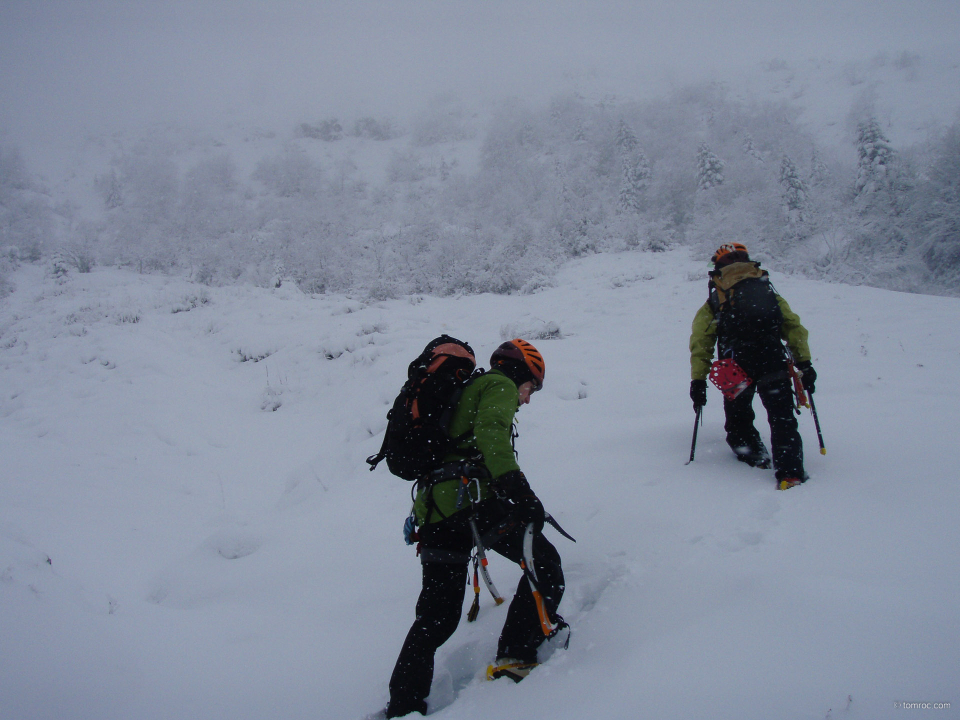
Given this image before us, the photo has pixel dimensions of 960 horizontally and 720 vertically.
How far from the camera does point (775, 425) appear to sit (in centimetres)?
355

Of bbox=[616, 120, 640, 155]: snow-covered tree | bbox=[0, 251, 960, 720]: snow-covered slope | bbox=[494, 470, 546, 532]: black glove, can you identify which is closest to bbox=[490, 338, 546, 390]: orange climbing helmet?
bbox=[494, 470, 546, 532]: black glove

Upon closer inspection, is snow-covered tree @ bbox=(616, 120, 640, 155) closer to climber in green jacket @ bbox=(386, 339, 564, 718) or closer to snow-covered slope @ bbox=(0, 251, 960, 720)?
snow-covered slope @ bbox=(0, 251, 960, 720)

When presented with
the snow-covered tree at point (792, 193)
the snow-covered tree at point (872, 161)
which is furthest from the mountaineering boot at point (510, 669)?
the snow-covered tree at point (872, 161)

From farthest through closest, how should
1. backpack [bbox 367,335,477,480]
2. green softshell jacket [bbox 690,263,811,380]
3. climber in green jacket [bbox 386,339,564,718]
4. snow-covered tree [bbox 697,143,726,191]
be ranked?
snow-covered tree [bbox 697,143,726,191]
green softshell jacket [bbox 690,263,811,380]
backpack [bbox 367,335,477,480]
climber in green jacket [bbox 386,339,564,718]

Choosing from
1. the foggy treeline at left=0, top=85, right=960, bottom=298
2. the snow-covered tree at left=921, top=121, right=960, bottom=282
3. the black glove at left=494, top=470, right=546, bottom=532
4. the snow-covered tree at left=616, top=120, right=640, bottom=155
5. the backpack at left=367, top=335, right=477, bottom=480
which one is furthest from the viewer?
the snow-covered tree at left=616, top=120, right=640, bottom=155

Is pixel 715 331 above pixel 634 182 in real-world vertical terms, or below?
below

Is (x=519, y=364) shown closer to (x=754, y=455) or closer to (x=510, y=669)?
(x=510, y=669)

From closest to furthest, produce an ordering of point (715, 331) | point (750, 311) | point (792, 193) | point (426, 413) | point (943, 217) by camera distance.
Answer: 1. point (426, 413)
2. point (750, 311)
3. point (715, 331)
4. point (943, 217)
5. point (792, 193)

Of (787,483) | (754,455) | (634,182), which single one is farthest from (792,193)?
(787,483)

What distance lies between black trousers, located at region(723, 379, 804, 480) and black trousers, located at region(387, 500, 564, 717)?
6.97 feet

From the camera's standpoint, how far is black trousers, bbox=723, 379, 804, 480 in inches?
133

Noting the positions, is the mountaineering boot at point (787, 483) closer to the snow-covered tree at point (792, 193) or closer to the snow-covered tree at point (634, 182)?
the snow-covered tree at point (792, 193)

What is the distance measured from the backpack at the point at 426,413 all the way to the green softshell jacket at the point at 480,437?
0.20ft

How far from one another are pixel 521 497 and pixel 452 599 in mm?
747
